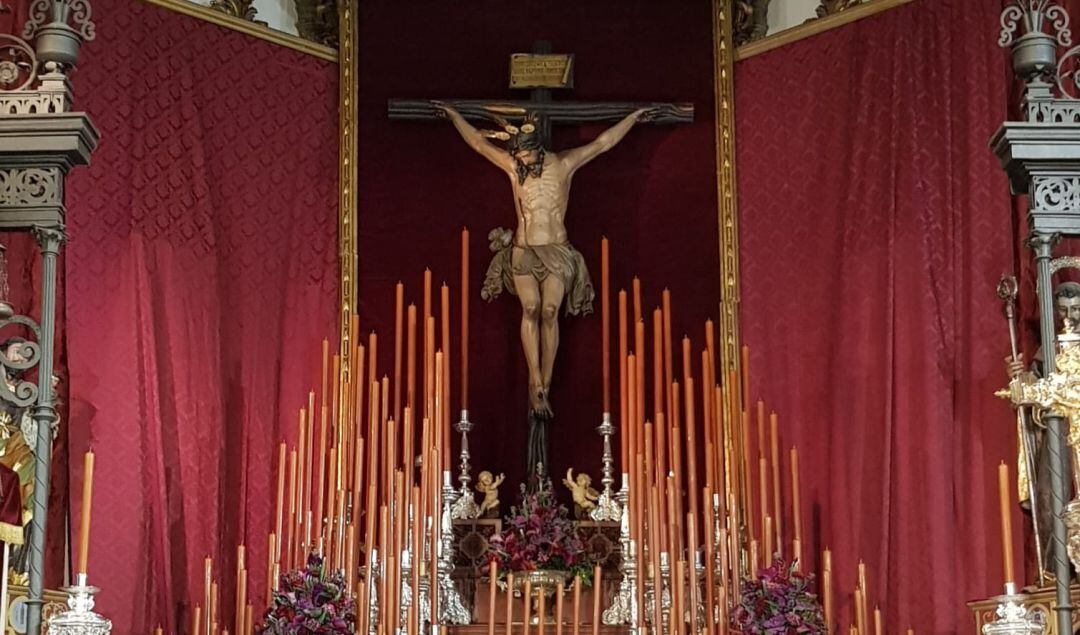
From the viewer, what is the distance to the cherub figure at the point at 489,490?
686cm

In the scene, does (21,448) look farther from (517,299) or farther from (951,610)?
(951,610)

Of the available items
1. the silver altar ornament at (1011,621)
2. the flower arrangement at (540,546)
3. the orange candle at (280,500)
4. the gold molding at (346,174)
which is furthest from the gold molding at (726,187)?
the silver altar ornament at (1011,621)

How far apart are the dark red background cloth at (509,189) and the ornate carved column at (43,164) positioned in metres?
2.75

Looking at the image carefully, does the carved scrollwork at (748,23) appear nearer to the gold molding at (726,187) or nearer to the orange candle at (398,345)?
the gold molding at (726,187)

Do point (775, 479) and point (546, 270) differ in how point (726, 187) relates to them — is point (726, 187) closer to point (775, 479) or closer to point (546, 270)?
point (546, 270)

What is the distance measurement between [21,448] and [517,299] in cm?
266

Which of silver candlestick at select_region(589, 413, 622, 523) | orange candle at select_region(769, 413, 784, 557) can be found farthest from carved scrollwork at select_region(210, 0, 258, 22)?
orange candle at select_region(769, 413, 784, 557)

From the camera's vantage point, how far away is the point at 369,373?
6.91 meters

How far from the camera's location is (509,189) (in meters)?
7.52

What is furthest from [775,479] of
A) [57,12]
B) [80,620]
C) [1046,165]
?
[57,12]

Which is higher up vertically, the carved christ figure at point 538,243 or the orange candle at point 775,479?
the carved christ figure at point 538,243

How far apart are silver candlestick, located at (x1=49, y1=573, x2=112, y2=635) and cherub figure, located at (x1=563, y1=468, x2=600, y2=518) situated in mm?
2690

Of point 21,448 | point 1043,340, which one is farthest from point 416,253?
point 1043,340

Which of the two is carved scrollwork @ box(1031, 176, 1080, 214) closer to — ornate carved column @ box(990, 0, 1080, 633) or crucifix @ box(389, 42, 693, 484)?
ornate carved column @ box(990, 0, 1080, 633)
